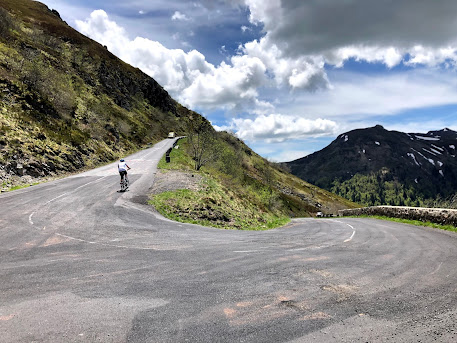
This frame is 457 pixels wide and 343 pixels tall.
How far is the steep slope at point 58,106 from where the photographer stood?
2669 cm

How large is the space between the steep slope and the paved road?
1950 cm

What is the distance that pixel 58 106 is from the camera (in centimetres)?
3966

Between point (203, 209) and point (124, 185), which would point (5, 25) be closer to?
point (124, 185)

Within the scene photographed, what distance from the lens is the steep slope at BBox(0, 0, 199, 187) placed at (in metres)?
26.7

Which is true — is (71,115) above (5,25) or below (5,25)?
below

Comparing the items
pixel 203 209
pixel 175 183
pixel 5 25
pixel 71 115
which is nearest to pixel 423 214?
pixel 203 209

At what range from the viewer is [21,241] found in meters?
9.18

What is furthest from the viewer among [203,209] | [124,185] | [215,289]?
[124,185]

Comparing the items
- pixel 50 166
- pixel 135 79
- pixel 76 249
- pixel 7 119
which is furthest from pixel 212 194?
pixel 135 79

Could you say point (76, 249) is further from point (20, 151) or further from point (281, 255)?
point (20, 151)

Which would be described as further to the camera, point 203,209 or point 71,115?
point 71,115

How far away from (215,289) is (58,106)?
44200 millimetres

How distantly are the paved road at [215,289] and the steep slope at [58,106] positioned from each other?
1950 cm

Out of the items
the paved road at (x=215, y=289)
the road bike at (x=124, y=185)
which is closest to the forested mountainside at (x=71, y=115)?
the road bike at (x=124, y=185)
